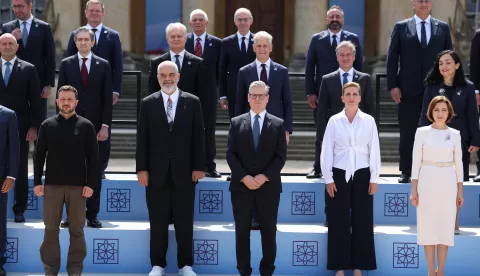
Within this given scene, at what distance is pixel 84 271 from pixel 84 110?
1594mm

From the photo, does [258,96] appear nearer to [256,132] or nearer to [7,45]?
[256,132]

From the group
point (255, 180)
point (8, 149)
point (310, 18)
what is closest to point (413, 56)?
point (255, 180)

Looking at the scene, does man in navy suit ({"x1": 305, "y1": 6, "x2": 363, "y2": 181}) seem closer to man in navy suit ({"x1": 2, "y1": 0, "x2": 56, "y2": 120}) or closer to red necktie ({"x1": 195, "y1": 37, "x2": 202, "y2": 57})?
red necktie ({"x1": 195, "y1": 37, "x2": 202, "y2": 57})

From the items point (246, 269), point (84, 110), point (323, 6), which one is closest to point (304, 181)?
point (246, 269)

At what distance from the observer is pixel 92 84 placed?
935 cm

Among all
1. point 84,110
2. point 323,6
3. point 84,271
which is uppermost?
point 323,6

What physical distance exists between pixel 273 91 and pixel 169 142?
138 centimetres

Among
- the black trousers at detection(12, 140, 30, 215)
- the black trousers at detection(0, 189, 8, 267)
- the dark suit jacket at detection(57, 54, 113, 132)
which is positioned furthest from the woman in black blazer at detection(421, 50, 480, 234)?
the black trousers at detection(0, 189, 8, 267)

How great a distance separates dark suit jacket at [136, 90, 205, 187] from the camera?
8.63 m

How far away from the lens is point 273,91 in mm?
9469

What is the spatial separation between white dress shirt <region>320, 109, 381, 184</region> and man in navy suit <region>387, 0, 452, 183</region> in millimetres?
1540

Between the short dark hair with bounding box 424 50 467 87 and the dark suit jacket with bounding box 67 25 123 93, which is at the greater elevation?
the dark suit jacket with bounding box 67 25 123 93

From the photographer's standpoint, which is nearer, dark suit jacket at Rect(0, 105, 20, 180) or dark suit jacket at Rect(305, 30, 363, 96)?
dark suit jacket at Rect(0, 105, 20, 180)

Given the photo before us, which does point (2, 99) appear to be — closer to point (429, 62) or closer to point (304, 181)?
point (304, 181)
